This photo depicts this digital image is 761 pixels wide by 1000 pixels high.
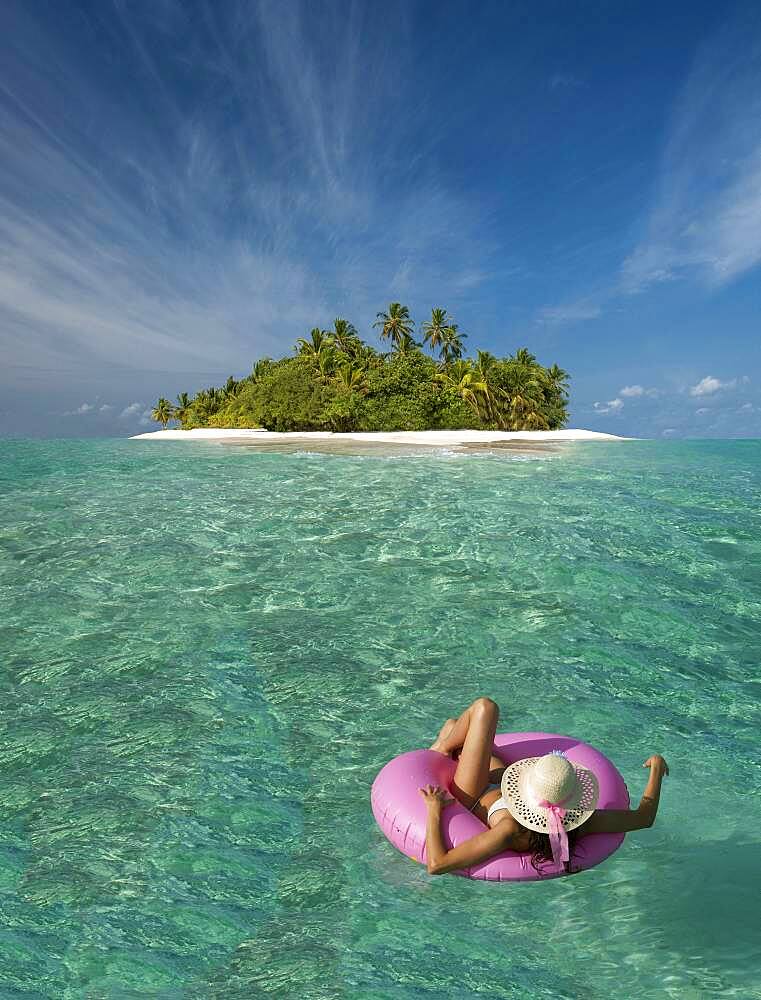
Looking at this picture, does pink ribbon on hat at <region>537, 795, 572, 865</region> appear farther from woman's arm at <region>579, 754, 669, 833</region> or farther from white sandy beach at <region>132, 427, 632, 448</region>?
white sandy beach at <region>132, 427, 632, 448</region>

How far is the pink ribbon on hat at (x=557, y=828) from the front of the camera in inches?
129

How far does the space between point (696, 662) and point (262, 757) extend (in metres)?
4.61

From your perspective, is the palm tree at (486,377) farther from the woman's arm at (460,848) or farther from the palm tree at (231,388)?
the woman's arm at (460,848)

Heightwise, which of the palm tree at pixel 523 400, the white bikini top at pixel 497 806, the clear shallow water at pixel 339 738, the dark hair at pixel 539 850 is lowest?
the clear shallow water at pixel 339 738

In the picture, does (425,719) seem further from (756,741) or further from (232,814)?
(756,741)

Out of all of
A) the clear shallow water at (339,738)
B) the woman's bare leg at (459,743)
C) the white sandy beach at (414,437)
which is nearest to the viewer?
the clear shallow water at (339,738)

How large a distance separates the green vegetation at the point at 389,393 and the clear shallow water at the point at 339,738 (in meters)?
37.2

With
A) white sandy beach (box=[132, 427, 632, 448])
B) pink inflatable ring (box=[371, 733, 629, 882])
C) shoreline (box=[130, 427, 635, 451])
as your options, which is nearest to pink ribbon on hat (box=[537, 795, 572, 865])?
pink inflatable ring (box=[371, 733, 629, 882])

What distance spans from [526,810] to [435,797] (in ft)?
1.52

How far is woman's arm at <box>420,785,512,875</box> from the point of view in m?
3.31

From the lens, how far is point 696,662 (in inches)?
276

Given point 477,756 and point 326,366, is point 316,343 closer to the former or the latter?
point 326,366

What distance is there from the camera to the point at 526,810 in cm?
332

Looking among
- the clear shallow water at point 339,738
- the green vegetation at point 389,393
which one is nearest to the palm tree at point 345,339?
the green vegetation at point 389,393
